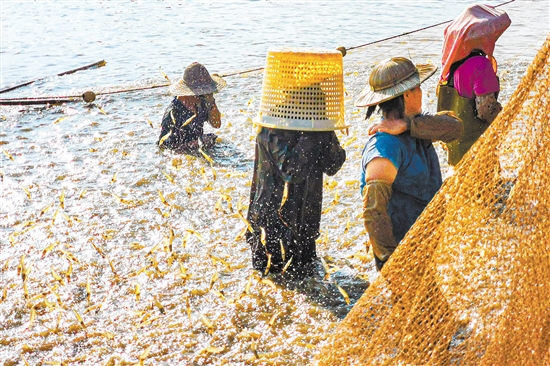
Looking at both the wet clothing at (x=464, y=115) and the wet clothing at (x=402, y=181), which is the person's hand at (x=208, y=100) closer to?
the wet clothing at (x=464, y=115)

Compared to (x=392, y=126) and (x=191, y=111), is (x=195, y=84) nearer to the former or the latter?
(x=191, y=111)

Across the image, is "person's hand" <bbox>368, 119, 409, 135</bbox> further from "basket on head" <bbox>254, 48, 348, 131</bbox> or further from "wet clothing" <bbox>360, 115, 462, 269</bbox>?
"basket on head" <bbox>254, 48, 348, 131</bbox>

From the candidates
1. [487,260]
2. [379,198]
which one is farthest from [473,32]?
[487,260]

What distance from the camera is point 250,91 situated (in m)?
10.8

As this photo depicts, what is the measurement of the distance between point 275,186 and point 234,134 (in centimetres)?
399

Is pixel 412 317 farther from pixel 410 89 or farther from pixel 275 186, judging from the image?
pixel 275 186

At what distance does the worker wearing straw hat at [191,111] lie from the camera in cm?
762

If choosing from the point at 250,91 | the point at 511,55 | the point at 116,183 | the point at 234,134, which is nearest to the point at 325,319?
Result: the point at 116,183

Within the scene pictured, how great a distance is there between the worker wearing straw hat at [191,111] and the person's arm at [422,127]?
3.74 metres

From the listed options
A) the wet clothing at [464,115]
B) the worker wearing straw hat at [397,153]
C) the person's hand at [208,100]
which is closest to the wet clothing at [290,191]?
the worker wearing straw hat at [397,153]

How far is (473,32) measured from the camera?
5.07 metres

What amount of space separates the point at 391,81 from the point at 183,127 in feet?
14.2

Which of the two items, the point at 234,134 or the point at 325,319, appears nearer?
the point at 325,319

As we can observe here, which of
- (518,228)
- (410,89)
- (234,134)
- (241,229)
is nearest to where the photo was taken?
(518,228)
